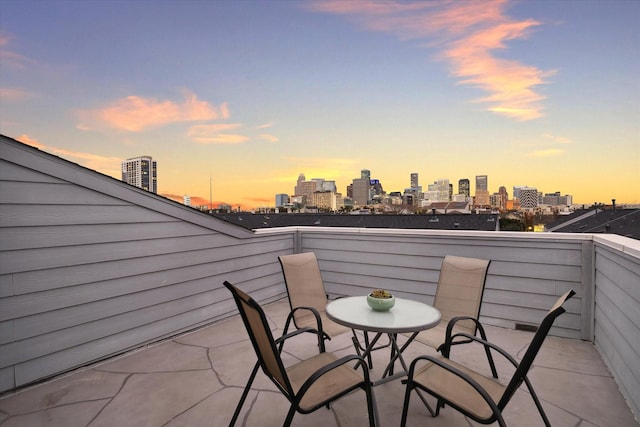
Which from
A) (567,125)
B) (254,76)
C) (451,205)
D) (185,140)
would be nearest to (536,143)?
(567,125)

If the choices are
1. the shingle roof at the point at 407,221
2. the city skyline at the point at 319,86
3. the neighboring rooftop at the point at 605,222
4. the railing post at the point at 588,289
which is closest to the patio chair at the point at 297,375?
the city skyline at the point at 319,86

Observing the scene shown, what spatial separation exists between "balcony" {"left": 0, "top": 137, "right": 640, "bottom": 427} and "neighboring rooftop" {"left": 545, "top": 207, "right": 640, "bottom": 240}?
80cm

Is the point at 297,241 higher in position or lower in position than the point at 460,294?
higher

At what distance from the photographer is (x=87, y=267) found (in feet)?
8.68

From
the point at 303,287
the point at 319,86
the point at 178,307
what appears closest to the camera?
the point at 303,287

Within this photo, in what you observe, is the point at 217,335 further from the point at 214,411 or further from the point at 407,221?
the point at 407,221

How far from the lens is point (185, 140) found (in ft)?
22.8

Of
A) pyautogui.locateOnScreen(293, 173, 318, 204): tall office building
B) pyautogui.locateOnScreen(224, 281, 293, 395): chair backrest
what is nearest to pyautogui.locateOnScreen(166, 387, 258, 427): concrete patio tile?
pyautogui.locateOnScreen(224, 281, 293, 395): chair backrest

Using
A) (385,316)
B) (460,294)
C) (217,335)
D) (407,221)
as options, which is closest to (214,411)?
(385,316)

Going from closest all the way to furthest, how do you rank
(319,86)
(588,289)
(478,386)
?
(478,386) → (588,289) → (319,86)

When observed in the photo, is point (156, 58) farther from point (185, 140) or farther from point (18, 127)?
point (18, 127)

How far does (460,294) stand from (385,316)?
2.96 ft

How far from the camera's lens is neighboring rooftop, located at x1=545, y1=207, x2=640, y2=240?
11.8 feet

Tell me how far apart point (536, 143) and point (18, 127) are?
35.6 feet
